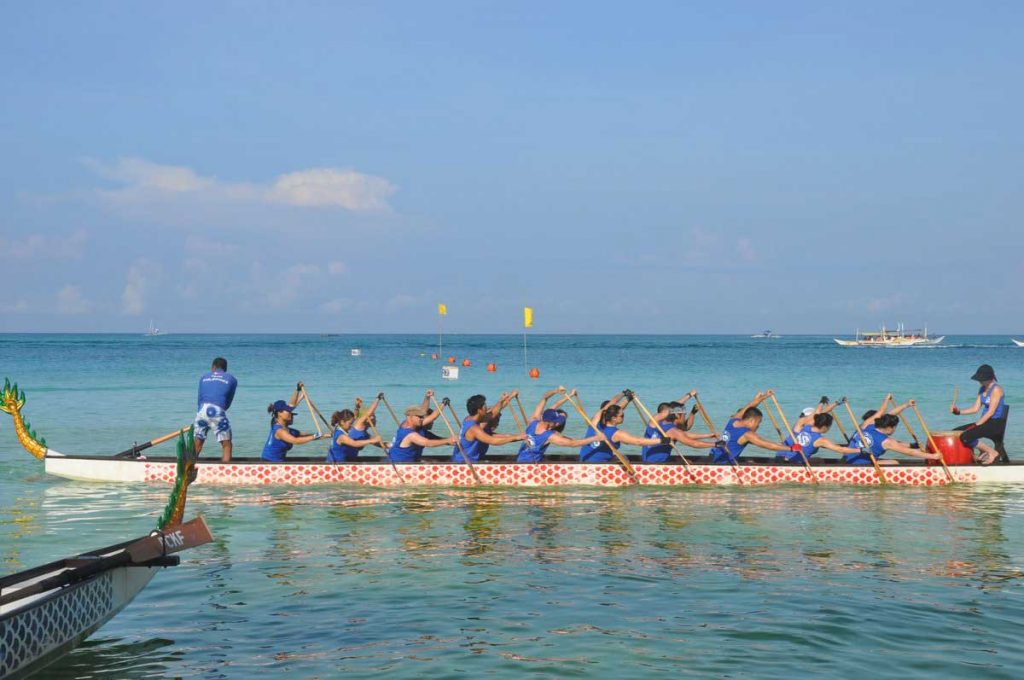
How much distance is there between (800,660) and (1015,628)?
2282mm

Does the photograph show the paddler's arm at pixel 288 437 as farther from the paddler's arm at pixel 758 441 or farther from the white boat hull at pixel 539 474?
the paddler's arm at pixel 758 441

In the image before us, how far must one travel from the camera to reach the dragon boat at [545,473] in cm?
1720

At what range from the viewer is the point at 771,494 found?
16500mm

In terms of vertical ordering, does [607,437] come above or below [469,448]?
above

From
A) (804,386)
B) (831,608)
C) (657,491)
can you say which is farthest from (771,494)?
(804,386)

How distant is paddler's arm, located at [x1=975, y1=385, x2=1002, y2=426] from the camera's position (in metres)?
17.2

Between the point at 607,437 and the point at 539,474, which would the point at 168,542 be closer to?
the point at 539,474

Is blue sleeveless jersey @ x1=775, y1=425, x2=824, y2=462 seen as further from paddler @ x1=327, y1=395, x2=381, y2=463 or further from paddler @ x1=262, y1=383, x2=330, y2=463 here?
paddler @ x1=262, y1=383, x2=330, y2=463

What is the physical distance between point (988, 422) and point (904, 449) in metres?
1.68

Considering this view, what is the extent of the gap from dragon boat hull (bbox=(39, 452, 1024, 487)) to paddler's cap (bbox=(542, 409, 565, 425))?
749mm

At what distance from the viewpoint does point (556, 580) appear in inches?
415

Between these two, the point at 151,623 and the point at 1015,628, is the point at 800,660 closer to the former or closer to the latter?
the point at 1015,628

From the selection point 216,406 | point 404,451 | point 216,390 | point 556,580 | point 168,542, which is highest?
point 216,390

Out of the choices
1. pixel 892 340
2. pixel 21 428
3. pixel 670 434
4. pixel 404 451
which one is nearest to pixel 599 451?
pixel 670 434
